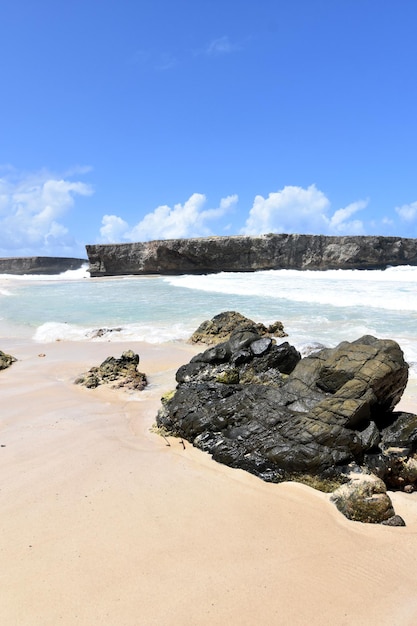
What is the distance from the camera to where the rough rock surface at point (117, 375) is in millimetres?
6669

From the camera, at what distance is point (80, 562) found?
2.69m

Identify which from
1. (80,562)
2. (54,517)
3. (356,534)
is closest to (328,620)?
(356,534)

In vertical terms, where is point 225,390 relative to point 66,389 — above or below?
above

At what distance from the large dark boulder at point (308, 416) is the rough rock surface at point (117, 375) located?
1.53m

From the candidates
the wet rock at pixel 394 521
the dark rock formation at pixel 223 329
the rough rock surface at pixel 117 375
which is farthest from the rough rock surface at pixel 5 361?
the wet rock at pixel 394 521

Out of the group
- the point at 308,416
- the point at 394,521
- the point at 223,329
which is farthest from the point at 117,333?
the point at 394,521

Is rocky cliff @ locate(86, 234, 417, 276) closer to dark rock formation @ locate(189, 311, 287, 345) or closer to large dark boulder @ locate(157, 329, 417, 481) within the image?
dark rock formation @ locate(189, 311, 287, 345)

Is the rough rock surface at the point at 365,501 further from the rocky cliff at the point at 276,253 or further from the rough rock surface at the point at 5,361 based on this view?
the rocky cliff at the point at 276,253

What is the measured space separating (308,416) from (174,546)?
175cm

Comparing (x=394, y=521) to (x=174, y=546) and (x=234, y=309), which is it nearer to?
(x=174, y=546)

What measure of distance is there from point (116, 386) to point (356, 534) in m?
4.27

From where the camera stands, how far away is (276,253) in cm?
4156

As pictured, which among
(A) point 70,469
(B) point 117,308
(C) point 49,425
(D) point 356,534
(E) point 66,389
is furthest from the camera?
(B) point 117,308

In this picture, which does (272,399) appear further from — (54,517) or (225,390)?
(54,517)
